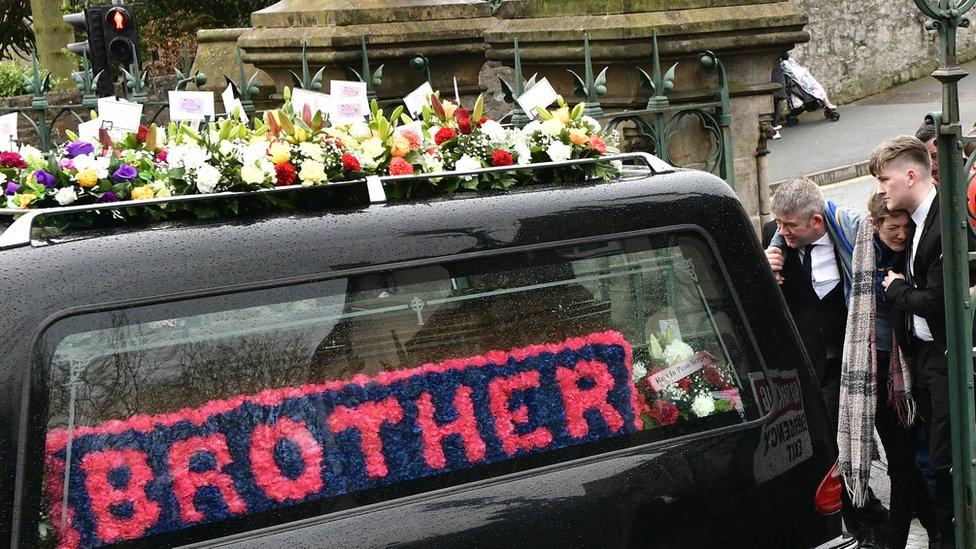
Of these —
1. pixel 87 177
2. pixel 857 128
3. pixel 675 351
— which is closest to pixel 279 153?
pixel 87 177

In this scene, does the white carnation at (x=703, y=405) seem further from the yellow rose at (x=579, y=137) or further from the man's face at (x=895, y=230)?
the man's face at (x=895, y=230)

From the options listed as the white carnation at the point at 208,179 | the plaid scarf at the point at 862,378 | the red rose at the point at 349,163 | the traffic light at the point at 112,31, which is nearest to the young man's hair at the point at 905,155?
the plaid scarf at the point at 862,378

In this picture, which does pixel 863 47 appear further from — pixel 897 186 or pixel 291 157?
pixel 291 157

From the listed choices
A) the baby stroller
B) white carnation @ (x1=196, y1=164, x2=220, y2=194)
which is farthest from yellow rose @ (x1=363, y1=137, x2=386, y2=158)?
the baby stroller

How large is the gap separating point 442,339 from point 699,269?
2.69ft

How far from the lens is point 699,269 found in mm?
3768

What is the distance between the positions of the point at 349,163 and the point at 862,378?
8.34 feet

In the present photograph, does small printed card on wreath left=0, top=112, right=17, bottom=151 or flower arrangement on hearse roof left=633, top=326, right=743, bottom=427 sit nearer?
flower arrangement on hearse roof left=633, top=326, right=743, bottom=427

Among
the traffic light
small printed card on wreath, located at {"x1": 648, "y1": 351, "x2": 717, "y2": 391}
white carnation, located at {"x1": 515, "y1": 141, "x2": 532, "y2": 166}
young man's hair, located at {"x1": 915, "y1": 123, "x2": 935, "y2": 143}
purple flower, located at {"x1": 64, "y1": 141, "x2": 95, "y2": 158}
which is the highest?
the traffic light

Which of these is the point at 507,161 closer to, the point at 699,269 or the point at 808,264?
the point at 699,269

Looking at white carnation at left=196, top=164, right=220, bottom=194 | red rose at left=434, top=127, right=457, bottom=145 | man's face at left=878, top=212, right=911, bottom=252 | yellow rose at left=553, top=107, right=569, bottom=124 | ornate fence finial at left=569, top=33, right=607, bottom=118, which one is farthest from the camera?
ornate fence finial at left=569, top=33, right=607, bottom=118

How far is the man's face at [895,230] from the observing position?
5.24 m

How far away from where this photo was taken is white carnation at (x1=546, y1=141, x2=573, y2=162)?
13.4 feet

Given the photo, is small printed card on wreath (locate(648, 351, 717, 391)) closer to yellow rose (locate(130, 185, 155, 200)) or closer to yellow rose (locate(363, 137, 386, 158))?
yellow rose (locate(363, 137, 386, 158))
